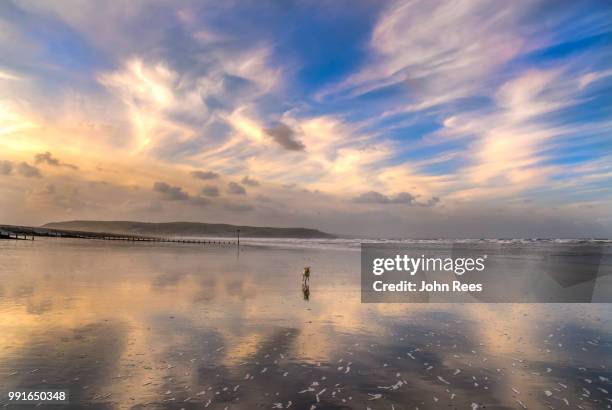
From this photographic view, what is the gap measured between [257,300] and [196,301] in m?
2.86

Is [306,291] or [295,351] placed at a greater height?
[306,291]

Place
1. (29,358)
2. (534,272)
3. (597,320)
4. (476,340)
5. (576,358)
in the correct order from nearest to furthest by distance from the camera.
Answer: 1. (29,358)
2. (576,358)
3. (476,340)
4. (597,320)
5. (534,272)

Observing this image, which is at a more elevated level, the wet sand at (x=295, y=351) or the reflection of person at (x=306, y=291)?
the reflection of person at (x=306, y=291)

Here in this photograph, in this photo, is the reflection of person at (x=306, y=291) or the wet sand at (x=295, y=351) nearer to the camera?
the wet sand at (x=295, y=351)

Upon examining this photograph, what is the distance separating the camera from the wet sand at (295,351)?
29.0 ft

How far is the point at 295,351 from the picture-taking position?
38.8 ft

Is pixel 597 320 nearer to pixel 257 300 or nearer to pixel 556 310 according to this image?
pixel 556 310

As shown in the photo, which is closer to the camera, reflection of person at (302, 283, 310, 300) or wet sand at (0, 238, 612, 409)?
wet sand at (0, 238, 612, 409)

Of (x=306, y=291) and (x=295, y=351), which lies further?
(x=306, y=291)

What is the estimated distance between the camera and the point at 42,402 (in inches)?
323

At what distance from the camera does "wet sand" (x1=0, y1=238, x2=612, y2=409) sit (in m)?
8.85

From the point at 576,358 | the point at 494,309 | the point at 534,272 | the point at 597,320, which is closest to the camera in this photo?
the point at 576,358

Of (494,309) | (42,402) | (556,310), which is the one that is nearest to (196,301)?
(42,402)

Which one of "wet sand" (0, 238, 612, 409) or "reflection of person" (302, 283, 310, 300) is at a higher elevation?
"reflection of person" (302, 283, 310, 300)
